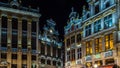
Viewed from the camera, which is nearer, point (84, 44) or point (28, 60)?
point (84, 44)

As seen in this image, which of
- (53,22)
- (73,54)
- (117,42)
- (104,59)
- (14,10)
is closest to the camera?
(117,42)

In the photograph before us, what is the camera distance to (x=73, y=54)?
1877 inches

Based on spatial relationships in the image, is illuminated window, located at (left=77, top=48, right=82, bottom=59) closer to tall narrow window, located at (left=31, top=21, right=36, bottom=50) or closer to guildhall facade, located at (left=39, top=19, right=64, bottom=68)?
tall narrow window, located at (left=31, top=21, right=36, bottom=50)

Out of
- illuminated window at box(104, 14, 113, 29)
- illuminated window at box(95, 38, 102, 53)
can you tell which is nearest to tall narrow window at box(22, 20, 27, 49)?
illuminated window at box(95, 38, 102, 53)

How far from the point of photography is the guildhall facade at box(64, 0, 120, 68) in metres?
35.8

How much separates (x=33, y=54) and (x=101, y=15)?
19.9m

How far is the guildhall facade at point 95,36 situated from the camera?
35.8 metres

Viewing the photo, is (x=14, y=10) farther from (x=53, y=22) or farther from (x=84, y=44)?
(x=84, y=44)

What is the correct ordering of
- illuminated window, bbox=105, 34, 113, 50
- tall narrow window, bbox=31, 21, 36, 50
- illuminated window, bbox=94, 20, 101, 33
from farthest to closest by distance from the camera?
1. tall narrow window, bbox=31, 21, 36, 50
2. illuminated window, bbox=94, 20, 101, 33
3. illuminated window, bbox=105, 34, 113, 50

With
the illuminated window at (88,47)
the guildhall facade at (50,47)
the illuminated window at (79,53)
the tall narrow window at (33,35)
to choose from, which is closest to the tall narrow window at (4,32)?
the tall narrow window at (33,35)

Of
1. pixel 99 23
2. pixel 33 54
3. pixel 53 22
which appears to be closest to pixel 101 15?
pixel 99 23

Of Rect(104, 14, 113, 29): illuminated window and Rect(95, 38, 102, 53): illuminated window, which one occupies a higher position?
Rect(104, 14, 113, 29): illuminated window

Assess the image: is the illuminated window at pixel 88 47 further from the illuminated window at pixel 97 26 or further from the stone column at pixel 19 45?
the stone column at pixel 19 45

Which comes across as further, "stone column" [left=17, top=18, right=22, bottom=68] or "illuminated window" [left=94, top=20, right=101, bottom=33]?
"stone column" [left=17, top=18, right=22, bottom=68]
